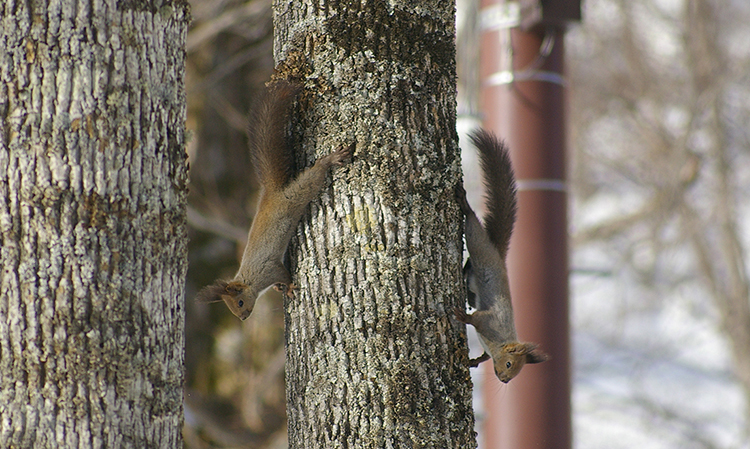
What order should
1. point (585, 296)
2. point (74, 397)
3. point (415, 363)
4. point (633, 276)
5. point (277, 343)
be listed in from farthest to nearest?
point (585, 296), point (633, 276), point (277, 343), point (415, 363), point (74, 397)

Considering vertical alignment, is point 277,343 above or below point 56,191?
below

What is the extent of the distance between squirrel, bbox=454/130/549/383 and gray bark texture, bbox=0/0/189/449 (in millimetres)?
1402

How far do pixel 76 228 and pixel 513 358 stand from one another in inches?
73.6

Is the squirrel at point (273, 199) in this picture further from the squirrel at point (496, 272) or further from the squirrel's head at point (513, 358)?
the squirrel's head at point (513, 358)

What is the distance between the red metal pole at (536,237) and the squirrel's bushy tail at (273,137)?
1.58 m

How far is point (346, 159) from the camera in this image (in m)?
2.23

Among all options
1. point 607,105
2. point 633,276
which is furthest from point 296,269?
point 607,105

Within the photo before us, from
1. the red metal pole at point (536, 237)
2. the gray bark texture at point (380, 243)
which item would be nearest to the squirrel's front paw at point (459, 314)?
the gray bark texture at point (380, 243)

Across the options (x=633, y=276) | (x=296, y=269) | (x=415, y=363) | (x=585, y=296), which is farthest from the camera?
(x=585, y=296)

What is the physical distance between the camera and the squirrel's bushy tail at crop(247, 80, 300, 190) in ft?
7.59

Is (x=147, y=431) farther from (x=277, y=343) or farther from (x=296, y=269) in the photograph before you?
(x=277, y=343)

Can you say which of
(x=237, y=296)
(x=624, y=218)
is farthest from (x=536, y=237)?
(x=624, y=218)

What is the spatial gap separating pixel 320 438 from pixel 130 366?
0.59 meters

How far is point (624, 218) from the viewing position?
10.4 m
